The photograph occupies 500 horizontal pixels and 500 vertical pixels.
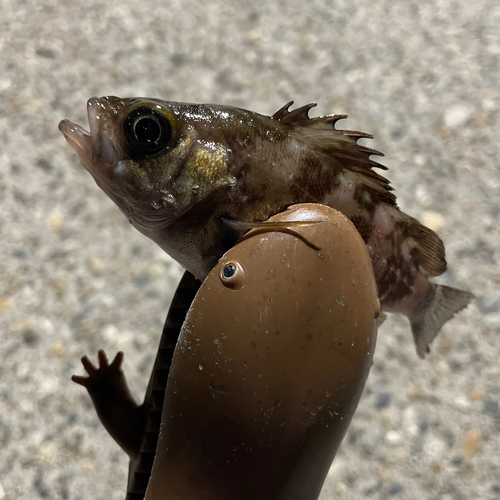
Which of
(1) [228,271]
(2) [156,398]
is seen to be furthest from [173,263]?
(1) [228,271]

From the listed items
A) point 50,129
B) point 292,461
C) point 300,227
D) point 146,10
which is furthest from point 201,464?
point 146,10

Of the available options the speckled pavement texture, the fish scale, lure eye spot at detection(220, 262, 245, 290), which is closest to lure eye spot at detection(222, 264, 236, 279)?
lure eye spot at detection(220, 262, 245, 290)

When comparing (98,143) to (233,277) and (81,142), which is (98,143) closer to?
(81,142)

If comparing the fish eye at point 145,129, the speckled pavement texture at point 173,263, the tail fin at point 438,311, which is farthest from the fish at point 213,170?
the speckled pavement texture at point 173,263

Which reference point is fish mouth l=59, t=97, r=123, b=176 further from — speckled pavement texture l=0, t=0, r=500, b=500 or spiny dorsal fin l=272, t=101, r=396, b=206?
speckled pavement texture l=0, t=0, r=500, b=500

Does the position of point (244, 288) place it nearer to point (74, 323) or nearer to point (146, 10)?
point (74, 323)

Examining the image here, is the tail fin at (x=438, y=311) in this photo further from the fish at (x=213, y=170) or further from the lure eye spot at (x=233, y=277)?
the lure eye spot at (x=233, y=277)
